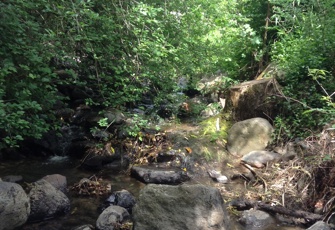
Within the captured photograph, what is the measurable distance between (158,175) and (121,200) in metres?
1.36

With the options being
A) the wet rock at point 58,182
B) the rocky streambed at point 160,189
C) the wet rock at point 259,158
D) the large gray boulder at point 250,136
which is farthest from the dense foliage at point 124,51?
the rocky streambed at point 160,189

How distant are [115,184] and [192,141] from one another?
8.38 ft

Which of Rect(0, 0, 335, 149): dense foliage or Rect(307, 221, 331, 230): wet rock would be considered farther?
Rect(0, 0, 335, 149): dense foliage

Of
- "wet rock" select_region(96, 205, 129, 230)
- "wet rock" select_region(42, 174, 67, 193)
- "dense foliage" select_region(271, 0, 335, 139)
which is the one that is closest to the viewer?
"wet rock" select_region(96, 205, 129, 230)

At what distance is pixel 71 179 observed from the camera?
6770 mm

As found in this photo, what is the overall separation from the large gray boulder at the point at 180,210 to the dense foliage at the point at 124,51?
2.09 m

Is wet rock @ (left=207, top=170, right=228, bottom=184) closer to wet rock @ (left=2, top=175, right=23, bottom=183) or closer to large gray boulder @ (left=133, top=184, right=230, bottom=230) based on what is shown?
large gray boulder @ (left=133, top=184, right=230, bottom=230)

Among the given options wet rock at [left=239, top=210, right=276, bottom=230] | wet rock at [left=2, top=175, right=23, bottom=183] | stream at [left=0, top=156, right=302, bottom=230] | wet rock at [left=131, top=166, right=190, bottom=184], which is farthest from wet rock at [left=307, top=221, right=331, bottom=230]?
wet rock at [left=2, top=175, right=23, bottom=183]

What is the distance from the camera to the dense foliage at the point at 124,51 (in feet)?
16.3

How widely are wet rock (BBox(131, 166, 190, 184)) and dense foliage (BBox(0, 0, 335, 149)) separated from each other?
1529 mm

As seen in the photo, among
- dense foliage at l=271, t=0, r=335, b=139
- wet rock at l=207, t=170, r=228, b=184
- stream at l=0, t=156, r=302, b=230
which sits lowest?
wet rock at l=207, t=170, r=228, b=184

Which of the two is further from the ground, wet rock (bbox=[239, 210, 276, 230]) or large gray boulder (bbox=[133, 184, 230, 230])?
large gray boulder (bbox=[133, 184, 230, 230])

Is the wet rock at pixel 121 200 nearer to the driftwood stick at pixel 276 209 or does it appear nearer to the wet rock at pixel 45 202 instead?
the wet rock at pixel 45 202

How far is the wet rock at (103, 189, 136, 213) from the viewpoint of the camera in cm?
566
